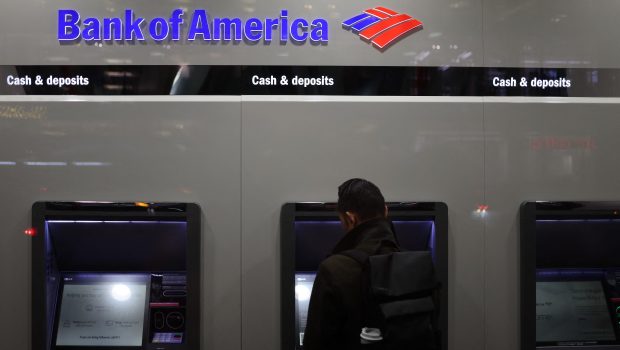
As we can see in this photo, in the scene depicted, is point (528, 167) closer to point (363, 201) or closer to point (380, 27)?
point (380, 27)

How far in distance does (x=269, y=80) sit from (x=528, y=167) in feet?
5.02

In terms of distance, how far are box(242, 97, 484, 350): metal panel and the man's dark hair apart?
0.87 metres

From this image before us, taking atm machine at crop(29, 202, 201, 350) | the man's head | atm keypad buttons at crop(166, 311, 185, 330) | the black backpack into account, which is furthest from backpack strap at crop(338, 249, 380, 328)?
atm keypad buttons at crop(166, 311, 185, 330)

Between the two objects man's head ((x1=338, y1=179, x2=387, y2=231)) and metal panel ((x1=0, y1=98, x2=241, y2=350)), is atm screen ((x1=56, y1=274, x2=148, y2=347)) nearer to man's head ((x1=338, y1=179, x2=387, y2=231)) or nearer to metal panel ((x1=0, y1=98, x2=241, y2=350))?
metal panel ((x1=0, y1=98, x2=241, y2=350))

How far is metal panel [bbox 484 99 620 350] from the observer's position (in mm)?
3385

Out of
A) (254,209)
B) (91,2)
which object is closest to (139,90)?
(91,2)

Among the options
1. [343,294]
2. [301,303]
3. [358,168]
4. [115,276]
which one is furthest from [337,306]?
[115,276]

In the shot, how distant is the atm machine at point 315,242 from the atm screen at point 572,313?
21.9 inches

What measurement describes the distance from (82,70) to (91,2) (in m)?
0.38

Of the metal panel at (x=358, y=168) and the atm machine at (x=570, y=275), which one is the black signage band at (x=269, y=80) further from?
the atm machine at (x=570, y=275)

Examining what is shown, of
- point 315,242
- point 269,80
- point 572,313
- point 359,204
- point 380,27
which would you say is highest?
point 380,27

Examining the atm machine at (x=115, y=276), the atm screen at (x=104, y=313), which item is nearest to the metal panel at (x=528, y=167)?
the atm machine at (x=115, y=276)

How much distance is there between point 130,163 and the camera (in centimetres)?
330

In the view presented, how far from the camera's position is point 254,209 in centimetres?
330
